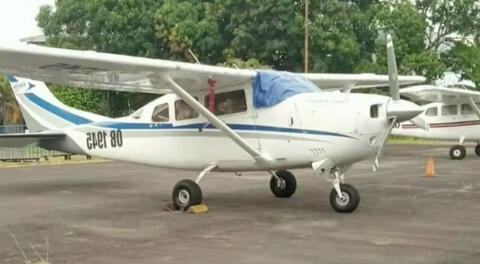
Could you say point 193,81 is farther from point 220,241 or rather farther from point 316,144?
point 220,241

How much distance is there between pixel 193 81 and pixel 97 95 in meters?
32.4

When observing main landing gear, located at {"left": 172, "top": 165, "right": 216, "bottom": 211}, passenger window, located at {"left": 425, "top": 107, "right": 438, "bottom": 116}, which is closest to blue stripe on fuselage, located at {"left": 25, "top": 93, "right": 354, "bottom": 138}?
main landing gear, located at {"left": 172, "top": 165, "right": 216, "bottom": 211}

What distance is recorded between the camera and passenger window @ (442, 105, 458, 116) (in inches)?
999

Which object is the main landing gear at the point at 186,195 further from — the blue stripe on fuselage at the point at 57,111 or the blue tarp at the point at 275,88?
the blue stripe on fuselage at the point at 57,111

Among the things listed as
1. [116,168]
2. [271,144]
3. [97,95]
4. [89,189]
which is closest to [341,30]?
[97,95]

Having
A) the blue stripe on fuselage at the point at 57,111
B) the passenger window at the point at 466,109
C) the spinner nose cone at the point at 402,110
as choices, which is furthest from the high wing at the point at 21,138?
the passenger window at the point at 466,109

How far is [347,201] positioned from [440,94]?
15.0m

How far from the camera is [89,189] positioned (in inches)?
579

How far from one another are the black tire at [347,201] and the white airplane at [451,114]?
549 inches

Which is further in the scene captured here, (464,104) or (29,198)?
(464,104)

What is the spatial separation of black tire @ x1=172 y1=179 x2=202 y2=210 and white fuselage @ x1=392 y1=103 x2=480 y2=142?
50.8 feet

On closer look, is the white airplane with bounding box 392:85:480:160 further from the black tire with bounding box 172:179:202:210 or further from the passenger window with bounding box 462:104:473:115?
the black tire with bounding box 172:179:202:210

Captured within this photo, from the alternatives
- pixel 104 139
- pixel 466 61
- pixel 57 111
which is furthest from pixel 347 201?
pixel 466 61

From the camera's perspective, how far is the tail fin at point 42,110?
14.0 meters
